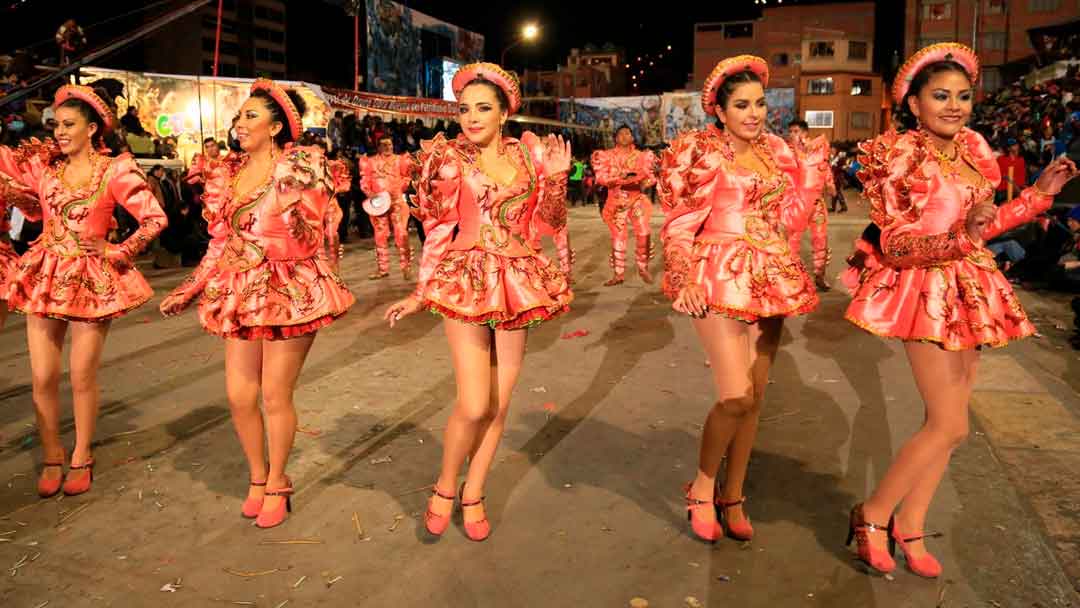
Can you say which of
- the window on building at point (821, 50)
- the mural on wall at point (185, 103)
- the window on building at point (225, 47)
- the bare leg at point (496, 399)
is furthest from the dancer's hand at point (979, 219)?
the window on building at point (225, 47)

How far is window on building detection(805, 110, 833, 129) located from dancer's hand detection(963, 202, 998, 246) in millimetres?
63850

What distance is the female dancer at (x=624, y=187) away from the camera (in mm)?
11617

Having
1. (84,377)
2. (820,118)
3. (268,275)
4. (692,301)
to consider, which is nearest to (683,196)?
(692,301)

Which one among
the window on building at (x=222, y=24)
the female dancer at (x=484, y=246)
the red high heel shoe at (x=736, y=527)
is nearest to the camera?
the female dancer at (x=484, y=246)

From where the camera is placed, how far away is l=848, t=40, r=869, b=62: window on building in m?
64.9

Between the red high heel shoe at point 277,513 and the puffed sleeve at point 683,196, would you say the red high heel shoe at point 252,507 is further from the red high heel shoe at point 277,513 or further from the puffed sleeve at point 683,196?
the puffed sleeve at point 683,196

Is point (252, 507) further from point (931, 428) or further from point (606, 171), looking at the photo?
point (606, 171)

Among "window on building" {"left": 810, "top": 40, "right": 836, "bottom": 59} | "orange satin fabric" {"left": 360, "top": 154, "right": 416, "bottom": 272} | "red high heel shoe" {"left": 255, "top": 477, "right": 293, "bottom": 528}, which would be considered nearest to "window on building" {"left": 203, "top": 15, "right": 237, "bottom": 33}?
"window on building" {"left": 810, "top": 40, "right": 836, "bottom": 59}

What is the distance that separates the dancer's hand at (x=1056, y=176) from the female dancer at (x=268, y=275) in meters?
3.00

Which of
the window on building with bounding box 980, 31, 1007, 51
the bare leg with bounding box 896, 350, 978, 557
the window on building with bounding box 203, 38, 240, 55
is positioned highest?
the window on building with bounding box 203, 38, 240, 55

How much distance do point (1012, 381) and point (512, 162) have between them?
4.79m

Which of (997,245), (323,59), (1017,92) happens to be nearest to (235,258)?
(997,245)

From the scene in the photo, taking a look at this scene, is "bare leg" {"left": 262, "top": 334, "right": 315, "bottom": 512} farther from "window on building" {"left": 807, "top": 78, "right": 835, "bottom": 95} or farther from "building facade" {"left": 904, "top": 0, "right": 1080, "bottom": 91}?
"window on building" {"left": 807, "top": 78, "right": 835, "bottom": 95}

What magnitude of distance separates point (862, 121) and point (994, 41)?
1016cm
